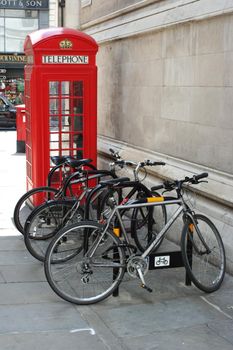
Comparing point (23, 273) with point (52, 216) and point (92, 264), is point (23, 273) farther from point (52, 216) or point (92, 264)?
point (92, 264)

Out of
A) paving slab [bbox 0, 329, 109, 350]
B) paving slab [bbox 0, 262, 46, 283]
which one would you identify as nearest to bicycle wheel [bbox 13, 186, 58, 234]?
paving slab [bbox 0, 262, 46, 283]

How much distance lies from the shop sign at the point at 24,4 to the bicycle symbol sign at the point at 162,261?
33.0 m

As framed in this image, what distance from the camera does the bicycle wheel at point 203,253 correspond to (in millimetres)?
5027

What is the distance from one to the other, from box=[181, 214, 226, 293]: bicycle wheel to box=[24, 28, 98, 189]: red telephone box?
9.77 ft

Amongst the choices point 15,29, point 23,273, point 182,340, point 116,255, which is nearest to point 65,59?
point 23,273

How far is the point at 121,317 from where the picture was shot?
14.9 ft

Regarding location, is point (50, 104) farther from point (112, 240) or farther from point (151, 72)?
point (112, 240)

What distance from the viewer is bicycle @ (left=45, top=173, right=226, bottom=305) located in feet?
15.8

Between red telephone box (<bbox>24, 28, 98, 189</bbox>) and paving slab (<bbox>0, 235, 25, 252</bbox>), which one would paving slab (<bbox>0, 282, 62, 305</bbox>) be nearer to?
paving slab (<bbox>0, 235, 25, 252</bbox>)

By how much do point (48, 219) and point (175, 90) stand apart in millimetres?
2207

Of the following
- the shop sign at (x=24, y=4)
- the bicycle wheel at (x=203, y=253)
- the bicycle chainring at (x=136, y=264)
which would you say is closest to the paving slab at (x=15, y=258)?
the bicycle chainring at (x=136, y=264)

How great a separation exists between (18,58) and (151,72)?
101 ft

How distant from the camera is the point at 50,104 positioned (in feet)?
25.4

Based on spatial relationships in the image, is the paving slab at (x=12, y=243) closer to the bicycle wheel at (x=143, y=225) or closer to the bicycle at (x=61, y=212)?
the bicycle at (x=61, y=212)
